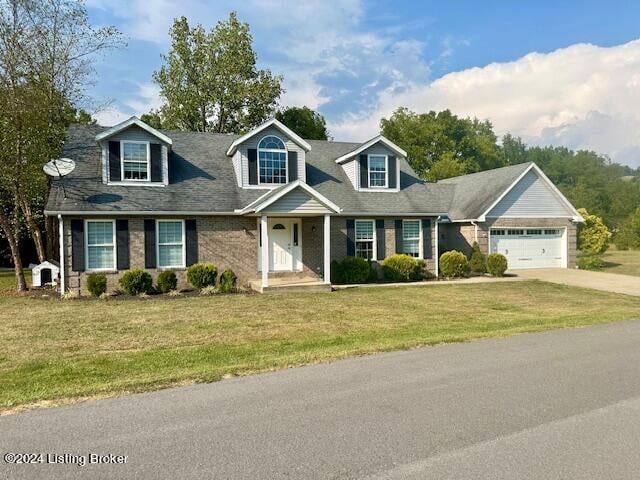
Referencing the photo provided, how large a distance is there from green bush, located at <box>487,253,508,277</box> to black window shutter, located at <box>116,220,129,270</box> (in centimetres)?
1481

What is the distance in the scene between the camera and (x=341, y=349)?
8148mm

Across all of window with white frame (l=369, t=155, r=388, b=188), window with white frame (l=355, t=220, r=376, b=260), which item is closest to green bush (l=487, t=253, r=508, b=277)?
window with white frame (l=355, t=220, r=376, b=260)

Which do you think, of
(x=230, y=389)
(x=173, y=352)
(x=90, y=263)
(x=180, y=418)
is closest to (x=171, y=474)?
(x=180, y=418)

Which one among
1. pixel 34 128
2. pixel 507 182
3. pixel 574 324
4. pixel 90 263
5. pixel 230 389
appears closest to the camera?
pixel 230 389

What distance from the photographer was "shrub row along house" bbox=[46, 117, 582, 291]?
1638 centimetres

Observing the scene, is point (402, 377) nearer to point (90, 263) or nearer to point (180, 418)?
point (180, 418)

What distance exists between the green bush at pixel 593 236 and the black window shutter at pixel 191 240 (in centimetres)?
2411

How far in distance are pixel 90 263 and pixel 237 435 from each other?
532 inches

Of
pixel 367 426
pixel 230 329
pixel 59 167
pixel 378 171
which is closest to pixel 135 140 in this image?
pixel 59 167

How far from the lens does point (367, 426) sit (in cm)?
477

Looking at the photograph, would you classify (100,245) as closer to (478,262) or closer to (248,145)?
(248,145)

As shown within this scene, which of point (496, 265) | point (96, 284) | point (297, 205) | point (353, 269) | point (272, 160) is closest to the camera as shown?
point (96, 284)

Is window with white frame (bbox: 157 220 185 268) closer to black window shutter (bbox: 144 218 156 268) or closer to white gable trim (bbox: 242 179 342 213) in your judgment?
black window shutter (bbox: 144 218 156 268)

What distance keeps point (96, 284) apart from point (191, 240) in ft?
11.1
